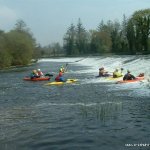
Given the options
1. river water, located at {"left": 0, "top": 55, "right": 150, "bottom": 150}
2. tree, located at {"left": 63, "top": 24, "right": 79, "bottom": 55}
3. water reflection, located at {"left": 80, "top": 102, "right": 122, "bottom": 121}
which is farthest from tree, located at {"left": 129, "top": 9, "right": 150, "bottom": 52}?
water reflection, located at {"left": 80, "top": 102, "right": 122, "bottom": 121}

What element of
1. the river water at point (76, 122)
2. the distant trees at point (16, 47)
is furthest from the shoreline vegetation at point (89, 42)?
the river water at point (76, 122)

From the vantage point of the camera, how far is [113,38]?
114 meters

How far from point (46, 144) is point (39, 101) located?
31.4 feet

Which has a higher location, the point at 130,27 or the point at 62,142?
the point at 130,27

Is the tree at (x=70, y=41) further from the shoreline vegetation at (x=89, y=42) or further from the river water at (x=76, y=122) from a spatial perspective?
the river water at (x=76, y=122)

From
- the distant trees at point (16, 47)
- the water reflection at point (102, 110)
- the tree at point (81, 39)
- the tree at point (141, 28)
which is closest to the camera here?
the water reflection at point (102, 110)

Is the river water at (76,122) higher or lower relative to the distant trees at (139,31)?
lower

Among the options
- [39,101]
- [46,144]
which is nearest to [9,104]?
[39,101]

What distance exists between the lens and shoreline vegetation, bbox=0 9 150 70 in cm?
8050

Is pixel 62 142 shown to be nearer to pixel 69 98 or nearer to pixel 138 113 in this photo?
pixel 138 113

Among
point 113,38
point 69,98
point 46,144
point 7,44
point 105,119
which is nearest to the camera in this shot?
point 46,144

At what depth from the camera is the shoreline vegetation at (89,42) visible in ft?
264

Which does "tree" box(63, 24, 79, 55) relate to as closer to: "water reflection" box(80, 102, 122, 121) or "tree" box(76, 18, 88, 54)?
"tree" box(76, 18, 88, 54)

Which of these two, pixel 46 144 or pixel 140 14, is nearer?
pixel 46 144
